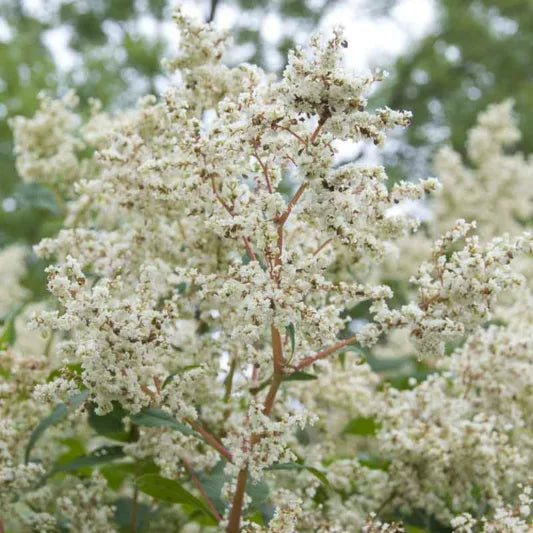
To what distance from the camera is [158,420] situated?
217 centimetres

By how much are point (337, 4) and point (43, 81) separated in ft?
22.5

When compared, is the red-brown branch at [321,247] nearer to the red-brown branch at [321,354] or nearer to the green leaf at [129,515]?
the red-brown branch at [321,354]

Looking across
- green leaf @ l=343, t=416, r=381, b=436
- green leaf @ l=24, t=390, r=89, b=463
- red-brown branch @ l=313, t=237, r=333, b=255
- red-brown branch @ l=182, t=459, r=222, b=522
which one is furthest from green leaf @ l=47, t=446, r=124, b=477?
green leaf @ l=343, t=416, r=381, b=436

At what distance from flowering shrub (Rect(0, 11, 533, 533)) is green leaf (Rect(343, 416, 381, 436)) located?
0.06 feet

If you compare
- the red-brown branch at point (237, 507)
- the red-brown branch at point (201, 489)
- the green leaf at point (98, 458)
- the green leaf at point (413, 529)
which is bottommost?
the red-brown branch at point (237, 507)

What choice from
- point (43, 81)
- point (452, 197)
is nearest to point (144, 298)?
point (452, 197)

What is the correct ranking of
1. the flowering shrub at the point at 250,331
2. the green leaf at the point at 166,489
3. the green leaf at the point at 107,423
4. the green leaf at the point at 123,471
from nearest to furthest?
the flowering shrub at the point at 250,331 → the green leaf at the point at 166,489 → the green leaf at the point at 107,423 → the green leaf at the point at 123,471

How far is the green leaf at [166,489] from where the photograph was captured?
2.26m

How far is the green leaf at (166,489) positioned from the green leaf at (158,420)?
0.18m

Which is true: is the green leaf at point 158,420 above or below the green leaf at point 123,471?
below

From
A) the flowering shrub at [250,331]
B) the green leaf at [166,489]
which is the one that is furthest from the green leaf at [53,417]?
the green leaf at [166,489]

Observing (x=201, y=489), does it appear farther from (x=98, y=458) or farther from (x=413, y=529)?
(x=413, y=529)

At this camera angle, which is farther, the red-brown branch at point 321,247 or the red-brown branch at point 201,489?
the red-brown branch at point 321,247

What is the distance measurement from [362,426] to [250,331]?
4.94ft
